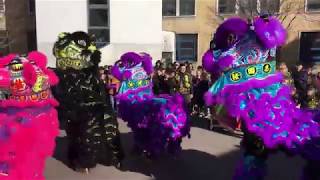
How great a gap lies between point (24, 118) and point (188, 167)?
317 centimetres

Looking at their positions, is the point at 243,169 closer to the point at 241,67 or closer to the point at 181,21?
the point at 241,67

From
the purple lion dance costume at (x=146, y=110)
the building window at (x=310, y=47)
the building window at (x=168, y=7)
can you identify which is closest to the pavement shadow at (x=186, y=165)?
the purple lion dance costume at (x=146, y=110)

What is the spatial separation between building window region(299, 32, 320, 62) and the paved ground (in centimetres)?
1703

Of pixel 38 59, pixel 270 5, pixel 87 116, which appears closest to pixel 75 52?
pixel 87 116

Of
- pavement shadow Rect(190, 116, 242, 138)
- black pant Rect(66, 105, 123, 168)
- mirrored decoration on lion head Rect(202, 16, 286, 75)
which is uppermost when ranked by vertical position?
mirrored decoration on lion head Rect(202, 16, 286, 75)

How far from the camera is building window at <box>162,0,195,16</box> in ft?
85.3

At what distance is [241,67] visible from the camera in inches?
169

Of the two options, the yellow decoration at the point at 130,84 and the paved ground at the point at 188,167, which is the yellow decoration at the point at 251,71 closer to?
the paved ground at the point at 188,167

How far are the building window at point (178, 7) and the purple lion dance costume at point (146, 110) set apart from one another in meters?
19.4

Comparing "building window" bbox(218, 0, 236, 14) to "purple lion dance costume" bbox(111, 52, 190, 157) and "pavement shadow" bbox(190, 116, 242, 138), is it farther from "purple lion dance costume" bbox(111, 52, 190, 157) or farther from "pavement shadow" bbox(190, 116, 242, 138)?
"purple lion dance costume" bbox(111, 52, 190, 157)

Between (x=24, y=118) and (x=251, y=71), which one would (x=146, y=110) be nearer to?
(x=24, y=118)

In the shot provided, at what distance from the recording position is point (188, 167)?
6.92 meters

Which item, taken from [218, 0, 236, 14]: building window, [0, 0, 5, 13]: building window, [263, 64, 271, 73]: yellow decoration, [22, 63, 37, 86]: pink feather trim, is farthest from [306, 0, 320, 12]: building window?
[22, 63, 37, 86]: pink feather trim

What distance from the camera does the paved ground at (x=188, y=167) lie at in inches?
256
